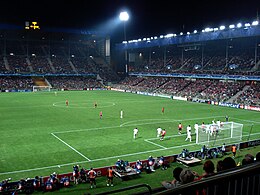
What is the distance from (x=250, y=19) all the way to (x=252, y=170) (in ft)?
204

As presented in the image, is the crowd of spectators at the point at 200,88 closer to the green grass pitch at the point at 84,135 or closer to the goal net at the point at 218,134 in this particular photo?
the green grass pitch at the point at 84,135

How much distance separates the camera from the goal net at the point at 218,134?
87.0 feet

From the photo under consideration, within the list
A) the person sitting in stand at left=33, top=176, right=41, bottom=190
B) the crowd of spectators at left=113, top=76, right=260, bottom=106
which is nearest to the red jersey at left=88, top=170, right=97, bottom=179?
the person sitting in stand at left=33, top=176, right=41, bottom=190

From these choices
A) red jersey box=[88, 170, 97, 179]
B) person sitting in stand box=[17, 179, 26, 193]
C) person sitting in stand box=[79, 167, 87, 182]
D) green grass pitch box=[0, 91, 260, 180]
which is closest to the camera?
person sitting in stand box=[17, 179, 26, 193]

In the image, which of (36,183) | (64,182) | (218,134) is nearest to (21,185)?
(36,183)

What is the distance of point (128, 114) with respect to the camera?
1629 inches

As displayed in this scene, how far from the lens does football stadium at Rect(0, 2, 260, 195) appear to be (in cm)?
1666

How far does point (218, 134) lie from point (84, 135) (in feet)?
41.7

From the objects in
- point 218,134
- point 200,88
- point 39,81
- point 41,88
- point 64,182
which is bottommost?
point 64,182

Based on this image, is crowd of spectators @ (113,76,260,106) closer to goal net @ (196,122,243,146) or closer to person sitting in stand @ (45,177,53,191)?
goal net @ (196,122,243,146)

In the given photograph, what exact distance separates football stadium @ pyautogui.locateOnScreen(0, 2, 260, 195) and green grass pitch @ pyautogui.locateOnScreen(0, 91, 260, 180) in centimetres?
9

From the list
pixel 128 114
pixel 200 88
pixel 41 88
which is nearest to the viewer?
pixel 128 114

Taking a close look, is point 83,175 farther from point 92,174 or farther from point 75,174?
point 92,174

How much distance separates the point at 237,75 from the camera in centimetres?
6059
